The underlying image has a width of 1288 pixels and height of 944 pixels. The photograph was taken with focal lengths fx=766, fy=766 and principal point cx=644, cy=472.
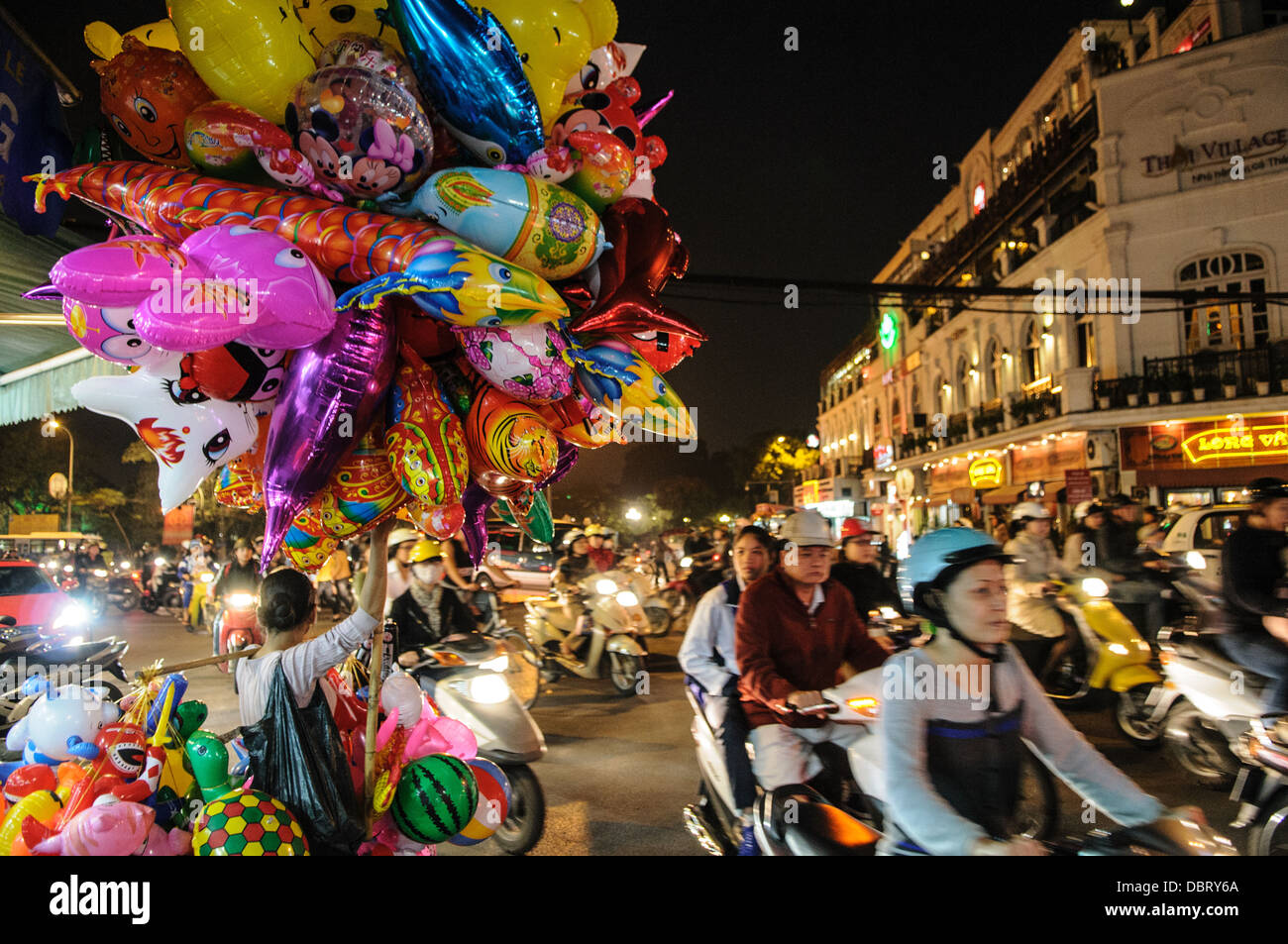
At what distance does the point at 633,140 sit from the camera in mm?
2758

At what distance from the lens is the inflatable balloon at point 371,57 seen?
2.15 m

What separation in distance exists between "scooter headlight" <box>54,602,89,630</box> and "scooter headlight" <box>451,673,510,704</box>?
681cm

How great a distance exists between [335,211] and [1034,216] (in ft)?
Result: 99.7

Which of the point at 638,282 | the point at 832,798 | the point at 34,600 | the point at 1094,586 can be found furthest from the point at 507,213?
the point at 34,600

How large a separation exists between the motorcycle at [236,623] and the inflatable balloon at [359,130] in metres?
7.51

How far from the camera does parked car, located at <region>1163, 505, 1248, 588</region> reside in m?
7.65

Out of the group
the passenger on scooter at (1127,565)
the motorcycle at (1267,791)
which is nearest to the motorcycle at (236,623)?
the motorcycle at (1267,791)

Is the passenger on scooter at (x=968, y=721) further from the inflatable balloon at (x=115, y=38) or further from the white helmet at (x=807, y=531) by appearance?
the inflatable balloon at (x=115, y=38)

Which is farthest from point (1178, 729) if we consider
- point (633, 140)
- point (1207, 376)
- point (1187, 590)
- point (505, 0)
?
point (1207, 376)

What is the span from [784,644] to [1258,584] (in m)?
3.24

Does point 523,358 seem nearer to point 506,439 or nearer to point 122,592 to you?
point 506,439

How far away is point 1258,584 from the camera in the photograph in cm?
462

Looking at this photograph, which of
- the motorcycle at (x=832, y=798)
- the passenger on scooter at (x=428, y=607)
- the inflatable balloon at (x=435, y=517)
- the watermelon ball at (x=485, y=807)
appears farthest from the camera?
the passenger on scooter at (x=428, y=607)
